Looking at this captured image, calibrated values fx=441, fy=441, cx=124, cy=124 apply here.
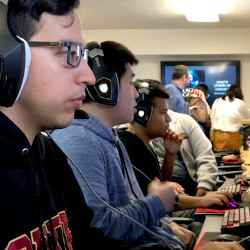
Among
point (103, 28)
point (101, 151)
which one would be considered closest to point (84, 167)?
point (101, 151)

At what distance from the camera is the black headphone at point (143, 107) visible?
2.29 meters

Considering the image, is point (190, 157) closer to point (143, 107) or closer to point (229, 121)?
point (143, 107)

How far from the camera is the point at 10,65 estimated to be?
0.73 meters

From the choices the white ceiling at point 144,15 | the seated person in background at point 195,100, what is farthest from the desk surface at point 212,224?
the white ceiling at point 144,15

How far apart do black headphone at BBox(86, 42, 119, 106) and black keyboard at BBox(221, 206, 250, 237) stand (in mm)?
550

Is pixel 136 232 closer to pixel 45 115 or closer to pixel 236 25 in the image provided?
pixel 45 115

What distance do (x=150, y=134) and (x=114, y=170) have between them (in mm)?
970

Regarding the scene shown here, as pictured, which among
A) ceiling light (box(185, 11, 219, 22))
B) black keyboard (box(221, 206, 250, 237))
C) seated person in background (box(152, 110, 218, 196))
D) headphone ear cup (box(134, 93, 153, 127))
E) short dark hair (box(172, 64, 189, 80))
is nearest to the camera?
black keyboard (box(221, 206, 250, 237))

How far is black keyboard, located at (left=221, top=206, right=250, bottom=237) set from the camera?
1.38 metres

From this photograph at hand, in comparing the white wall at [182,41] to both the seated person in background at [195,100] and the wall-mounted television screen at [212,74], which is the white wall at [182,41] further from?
the seated person in background at [195,100]

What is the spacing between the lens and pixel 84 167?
4.13ft

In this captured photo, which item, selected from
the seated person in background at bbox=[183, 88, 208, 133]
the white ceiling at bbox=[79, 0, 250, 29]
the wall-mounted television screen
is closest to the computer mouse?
the seated person in background at bbox=[183, 88, 208, 133]

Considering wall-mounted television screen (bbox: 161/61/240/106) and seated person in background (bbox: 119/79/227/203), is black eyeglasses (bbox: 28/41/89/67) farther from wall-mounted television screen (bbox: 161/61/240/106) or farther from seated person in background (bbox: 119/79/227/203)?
wall-mounted television screen (bbox: 161/61/240/106)

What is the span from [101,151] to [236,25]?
7.13 meters
